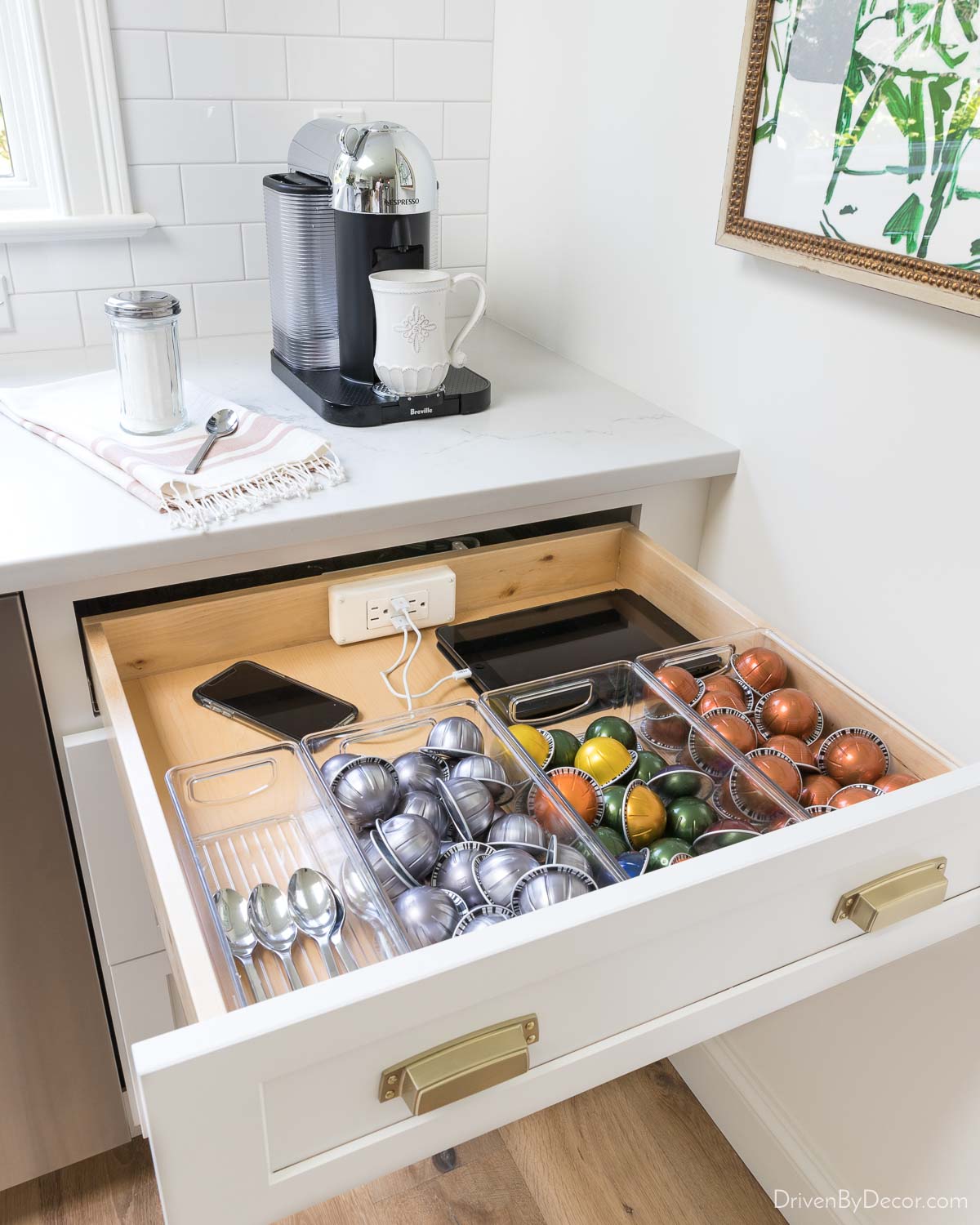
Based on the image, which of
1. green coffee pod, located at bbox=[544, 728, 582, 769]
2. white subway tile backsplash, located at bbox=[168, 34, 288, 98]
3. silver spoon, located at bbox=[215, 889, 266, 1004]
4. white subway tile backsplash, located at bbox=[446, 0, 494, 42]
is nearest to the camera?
silver spoon, located at bbox=[215, 889, 266, 1004]

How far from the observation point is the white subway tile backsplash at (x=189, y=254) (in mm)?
1561

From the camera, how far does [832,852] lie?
0.74 metres

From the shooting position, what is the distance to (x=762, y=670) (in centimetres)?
107

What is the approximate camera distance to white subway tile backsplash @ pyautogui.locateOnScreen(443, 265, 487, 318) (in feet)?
5.99

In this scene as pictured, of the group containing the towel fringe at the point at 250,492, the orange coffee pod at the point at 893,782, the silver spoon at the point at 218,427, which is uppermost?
the silver spoon at the point at 218,427

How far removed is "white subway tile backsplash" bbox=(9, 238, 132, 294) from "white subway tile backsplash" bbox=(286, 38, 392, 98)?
0.38m

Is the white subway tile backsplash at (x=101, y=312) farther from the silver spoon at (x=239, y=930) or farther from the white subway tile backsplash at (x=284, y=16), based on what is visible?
the silver spoon at (x=239, y=930)

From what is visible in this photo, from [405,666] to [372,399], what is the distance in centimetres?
40

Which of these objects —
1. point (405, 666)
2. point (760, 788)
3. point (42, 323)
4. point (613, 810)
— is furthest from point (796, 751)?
point (42, 323)

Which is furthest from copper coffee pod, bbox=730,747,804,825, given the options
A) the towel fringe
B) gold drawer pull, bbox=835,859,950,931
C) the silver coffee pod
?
the towel fringe

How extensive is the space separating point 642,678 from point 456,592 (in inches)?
11.7

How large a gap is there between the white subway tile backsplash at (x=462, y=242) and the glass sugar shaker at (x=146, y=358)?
2.40 ft

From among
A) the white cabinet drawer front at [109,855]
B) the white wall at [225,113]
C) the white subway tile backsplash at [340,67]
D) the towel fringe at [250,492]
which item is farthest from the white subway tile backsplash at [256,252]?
the white cabinet drawer front at [109,855]

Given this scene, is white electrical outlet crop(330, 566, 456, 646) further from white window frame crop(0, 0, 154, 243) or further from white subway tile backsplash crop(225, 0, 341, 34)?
white subway tile backsplash crop(225, 0, 341, 34)
